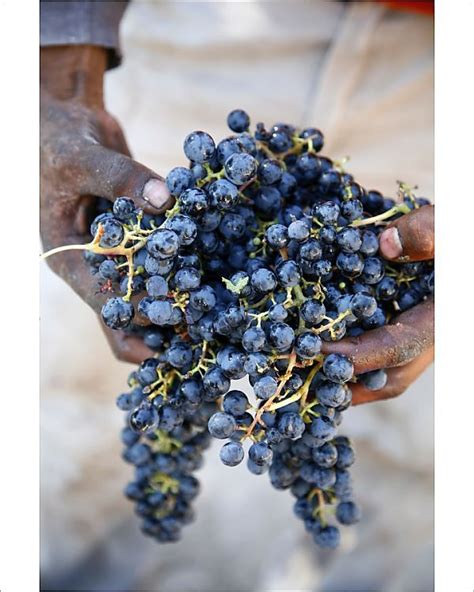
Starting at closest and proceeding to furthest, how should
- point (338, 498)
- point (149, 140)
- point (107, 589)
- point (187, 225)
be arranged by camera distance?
point (187, 225)
point (338, 498)
point (149, 140)
point (107, 589)

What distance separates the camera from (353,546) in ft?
7.30

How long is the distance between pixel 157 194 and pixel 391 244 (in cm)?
30

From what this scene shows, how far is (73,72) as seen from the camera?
A: 1.31m

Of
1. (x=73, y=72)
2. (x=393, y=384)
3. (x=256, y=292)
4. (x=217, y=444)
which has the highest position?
(x=73, y=72)

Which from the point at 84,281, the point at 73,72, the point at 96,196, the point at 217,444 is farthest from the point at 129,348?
the point at 217,444

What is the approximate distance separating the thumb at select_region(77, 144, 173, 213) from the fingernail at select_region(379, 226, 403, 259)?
10.7 inches

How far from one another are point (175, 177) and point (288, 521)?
1.64 m

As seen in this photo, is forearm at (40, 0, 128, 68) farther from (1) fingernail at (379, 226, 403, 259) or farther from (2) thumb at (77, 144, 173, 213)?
(1) fingernail at (379, 226, 403, 259)

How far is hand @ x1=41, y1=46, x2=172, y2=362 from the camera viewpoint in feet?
3.27

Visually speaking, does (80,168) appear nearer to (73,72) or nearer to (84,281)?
(84,281)

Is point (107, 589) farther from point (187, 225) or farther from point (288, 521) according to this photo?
point (187, 225)

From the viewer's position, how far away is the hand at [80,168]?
996mm
